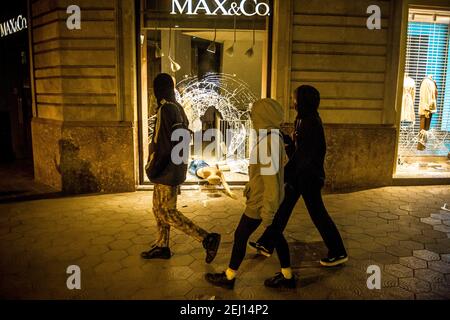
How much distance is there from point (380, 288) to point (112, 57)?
5748mm

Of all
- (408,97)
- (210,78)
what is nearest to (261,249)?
(408,97)

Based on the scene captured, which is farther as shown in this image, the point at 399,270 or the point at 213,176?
the point at 213,176

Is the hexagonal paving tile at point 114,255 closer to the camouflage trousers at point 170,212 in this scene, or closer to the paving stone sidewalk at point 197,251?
the paving stone sidewalk at point 197,251

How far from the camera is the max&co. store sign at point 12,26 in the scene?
8.95 metres

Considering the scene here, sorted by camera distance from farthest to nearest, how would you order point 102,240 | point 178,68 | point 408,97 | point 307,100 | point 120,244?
point 408,97
point 178,68
point 102,240
point 120,244
point 307,100

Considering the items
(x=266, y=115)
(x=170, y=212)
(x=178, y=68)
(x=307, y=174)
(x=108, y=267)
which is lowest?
(x=108, y=267)

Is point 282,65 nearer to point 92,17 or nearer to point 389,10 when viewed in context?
point 389,10

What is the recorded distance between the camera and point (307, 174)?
13.1 ft

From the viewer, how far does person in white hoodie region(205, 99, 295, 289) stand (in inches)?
128

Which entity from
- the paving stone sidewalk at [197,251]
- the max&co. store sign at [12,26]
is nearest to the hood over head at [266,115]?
the paving stone sidewalk at [197,251]

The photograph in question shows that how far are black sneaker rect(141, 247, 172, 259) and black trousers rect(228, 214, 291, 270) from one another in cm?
104

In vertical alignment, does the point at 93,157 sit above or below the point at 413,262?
above

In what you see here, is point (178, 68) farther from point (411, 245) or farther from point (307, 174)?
point (411, 245)

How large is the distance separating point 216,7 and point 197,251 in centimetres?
473
